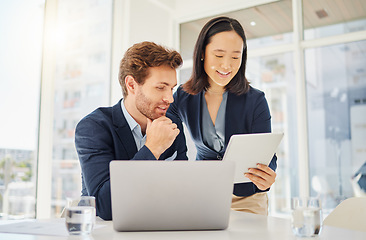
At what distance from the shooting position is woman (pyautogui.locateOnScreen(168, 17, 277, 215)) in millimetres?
2102

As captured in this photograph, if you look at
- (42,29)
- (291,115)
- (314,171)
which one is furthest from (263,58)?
(42,29)

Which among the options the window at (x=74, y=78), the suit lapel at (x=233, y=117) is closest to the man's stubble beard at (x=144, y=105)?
the suit lapel at (x=233, y=117)

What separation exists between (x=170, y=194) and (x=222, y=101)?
1.29 metres

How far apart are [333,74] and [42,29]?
110 inches

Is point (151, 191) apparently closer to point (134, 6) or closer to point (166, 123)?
point (166, 123)

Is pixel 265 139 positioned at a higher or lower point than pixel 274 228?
higher

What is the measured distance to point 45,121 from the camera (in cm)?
343

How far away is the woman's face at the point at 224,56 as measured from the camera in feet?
6.97

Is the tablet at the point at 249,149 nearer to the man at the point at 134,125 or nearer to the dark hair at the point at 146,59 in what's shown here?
the man at the point at 134,125

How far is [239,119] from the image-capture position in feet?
6.88

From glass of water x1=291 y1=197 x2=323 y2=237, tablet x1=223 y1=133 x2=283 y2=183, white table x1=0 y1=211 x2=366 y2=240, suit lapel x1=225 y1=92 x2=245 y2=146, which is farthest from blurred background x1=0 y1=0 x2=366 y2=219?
glass of water x1=291 y1=197 x2=323 y2=237

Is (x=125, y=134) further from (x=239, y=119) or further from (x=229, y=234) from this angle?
(x=229, y=234)

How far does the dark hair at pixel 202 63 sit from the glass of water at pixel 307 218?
1273mm

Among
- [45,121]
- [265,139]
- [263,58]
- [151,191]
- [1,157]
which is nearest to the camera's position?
[151,191]
